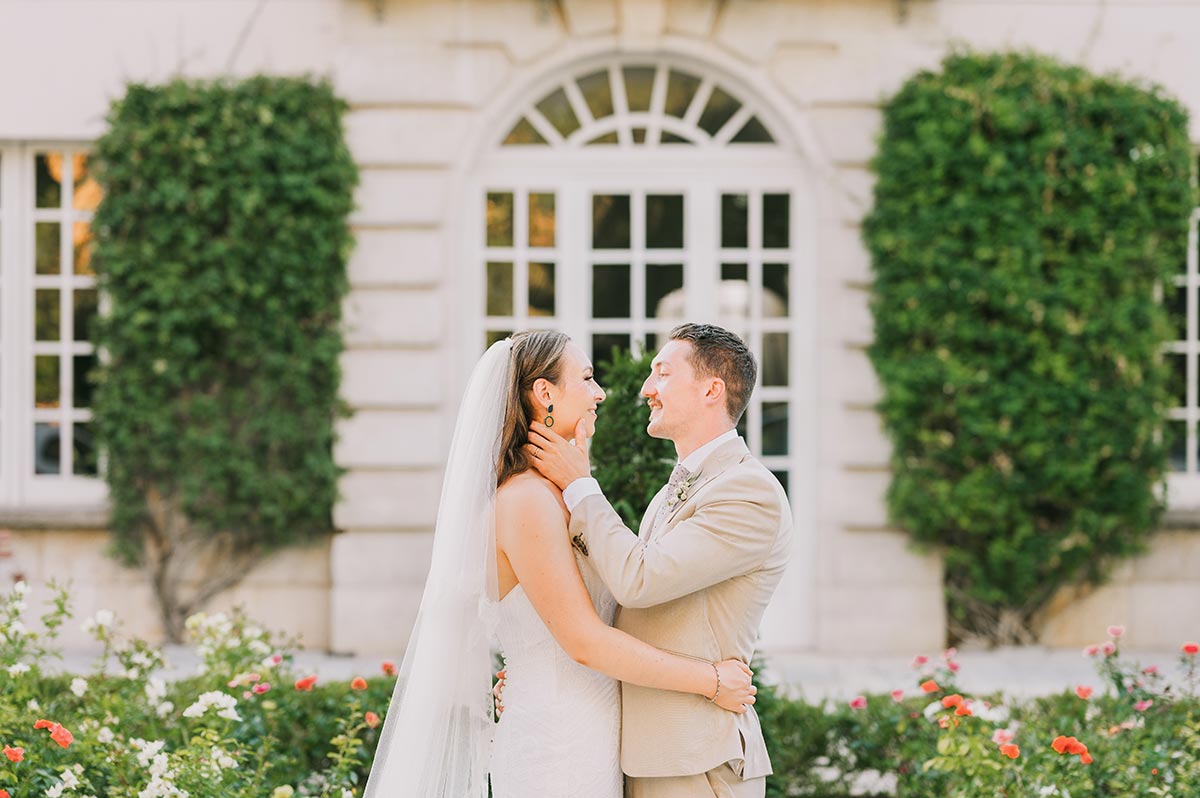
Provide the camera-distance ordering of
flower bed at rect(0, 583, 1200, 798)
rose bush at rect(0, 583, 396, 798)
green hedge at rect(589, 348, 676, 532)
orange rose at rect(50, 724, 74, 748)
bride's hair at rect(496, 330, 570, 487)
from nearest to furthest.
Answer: bride's hair at rect(496, 330, 570, 487) < orange rose at rect(50, 724, 74, 748) < rose bush at rect(0, 583, 396, 798) < flower bed at rect(0, 583, 1200, 798) < green hedge at rect(589, 348, 676, 532)

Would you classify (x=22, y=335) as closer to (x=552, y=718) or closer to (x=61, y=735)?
(x=61, y=735)

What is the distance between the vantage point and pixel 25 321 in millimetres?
8492

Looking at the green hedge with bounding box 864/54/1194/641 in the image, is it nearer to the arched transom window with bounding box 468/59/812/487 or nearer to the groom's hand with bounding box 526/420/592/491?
the arched transom window with bounding box 468/59/812/487

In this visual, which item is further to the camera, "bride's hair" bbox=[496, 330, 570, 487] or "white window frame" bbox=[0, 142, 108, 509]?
Answer: "white window frame" bbox=[0, 142, 108, 509]

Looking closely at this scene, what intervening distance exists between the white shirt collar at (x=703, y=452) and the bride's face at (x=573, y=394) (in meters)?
0.24

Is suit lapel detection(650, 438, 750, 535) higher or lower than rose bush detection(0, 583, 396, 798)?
higher

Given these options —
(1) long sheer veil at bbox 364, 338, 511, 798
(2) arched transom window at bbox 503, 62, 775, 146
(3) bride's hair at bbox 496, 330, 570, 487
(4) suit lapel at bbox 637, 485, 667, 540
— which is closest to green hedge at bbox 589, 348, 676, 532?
(4) suit lapel at bbox 637, 485, 667, 540

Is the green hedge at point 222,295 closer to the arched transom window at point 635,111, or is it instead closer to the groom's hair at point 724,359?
the arched transom window at point 635,111

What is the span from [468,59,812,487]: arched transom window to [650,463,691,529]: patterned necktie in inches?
210

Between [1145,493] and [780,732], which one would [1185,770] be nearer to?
[780,732]

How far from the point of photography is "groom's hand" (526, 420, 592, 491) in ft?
10.0

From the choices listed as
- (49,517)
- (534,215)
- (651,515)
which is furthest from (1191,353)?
(49,517)

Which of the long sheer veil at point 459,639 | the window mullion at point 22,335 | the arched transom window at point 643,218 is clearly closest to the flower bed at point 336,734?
the long sheer veil at point 459,639

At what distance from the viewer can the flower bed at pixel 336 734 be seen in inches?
148
